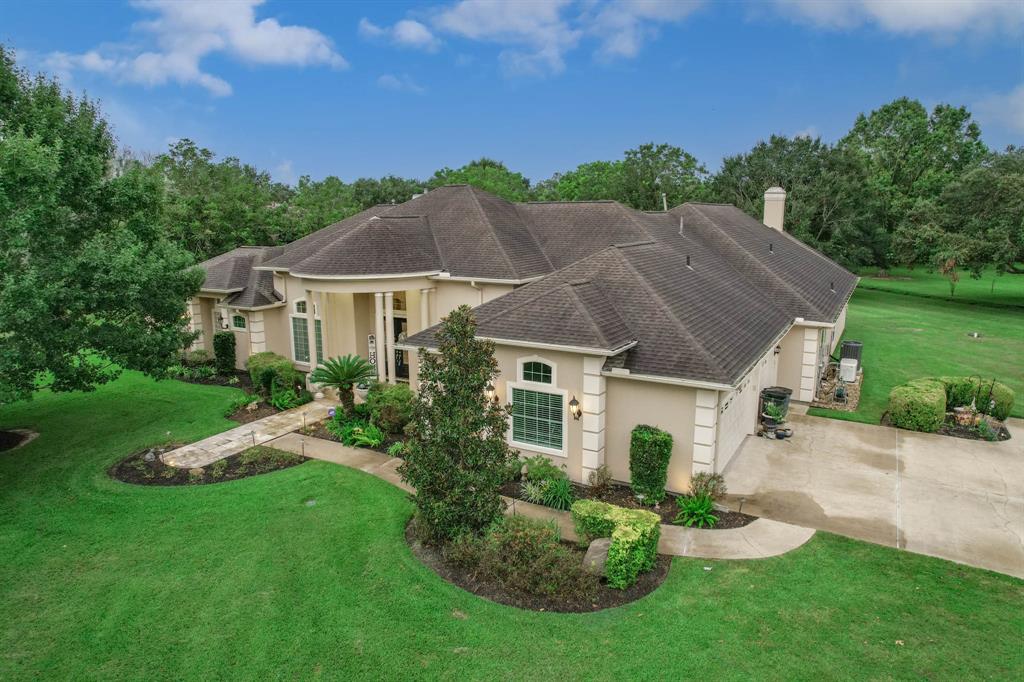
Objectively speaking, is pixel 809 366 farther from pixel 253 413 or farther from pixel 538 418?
pixel 253 413

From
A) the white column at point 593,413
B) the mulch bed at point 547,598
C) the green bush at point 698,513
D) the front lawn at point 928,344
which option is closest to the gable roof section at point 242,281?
the white column at point 593,413

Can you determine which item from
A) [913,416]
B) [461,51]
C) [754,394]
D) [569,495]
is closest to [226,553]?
[569,495]

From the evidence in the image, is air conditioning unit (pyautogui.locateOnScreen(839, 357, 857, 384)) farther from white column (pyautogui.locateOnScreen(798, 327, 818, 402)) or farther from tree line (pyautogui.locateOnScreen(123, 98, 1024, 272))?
tree line (pyautogui.locateOnScreen(123, 98, 1024, 272))

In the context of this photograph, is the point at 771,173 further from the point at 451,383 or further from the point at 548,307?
the point at 451,383

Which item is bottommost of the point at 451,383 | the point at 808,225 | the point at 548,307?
the point at 451,383

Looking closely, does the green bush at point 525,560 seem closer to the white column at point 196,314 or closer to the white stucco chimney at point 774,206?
the white column at point 196,314

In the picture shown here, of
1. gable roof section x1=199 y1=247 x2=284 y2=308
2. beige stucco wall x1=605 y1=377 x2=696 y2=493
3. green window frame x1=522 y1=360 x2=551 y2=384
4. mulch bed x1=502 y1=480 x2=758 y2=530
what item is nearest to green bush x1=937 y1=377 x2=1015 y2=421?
mulch bed x1=502 y1=480 x2=758 y2=530
